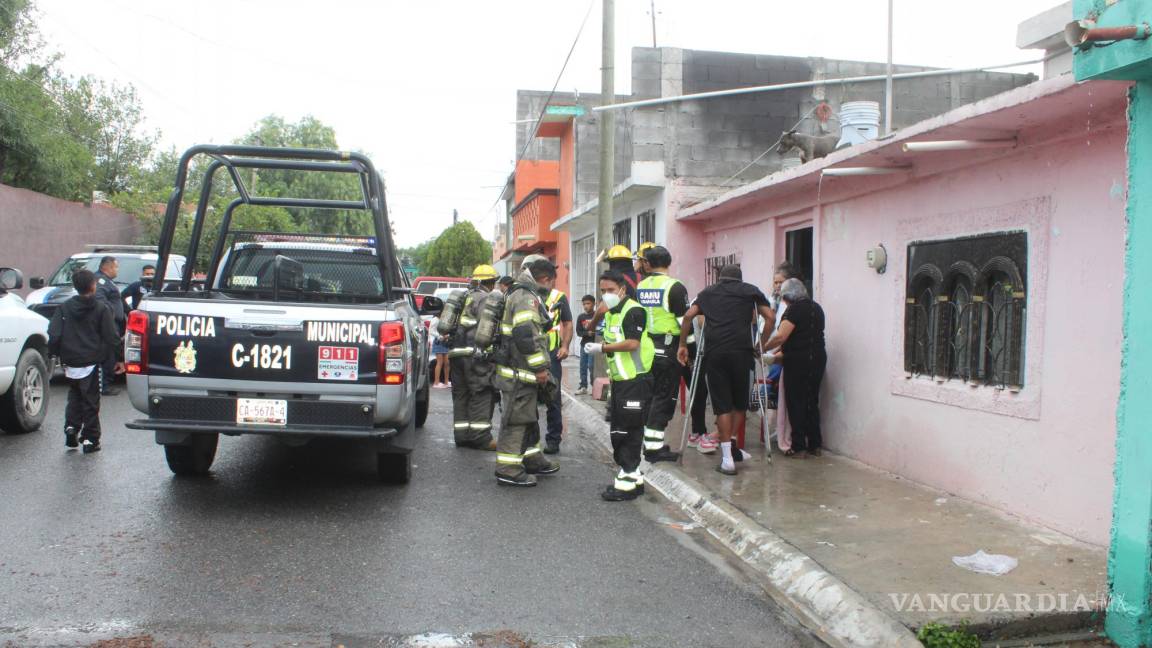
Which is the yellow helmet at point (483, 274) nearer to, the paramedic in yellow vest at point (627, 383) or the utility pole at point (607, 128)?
the paramedic in yellow vest at point (627, 383)

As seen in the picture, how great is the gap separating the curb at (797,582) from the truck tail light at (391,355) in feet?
7.75

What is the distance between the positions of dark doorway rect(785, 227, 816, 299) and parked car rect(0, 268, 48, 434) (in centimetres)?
791

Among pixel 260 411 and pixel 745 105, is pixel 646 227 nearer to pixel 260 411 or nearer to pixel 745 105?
pixel 745 105

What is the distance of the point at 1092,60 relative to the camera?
4.08 m

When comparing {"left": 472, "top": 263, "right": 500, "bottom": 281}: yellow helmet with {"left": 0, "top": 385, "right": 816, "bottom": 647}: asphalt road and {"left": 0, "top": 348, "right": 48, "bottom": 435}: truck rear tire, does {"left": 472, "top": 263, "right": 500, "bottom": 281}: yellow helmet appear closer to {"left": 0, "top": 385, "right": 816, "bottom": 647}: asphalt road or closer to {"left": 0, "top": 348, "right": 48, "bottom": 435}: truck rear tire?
{"left": 0, "top": 385, "right": 816, "bottom": 647}: asphalt road

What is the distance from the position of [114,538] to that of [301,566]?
1.30 metres

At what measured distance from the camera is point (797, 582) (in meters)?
4.90

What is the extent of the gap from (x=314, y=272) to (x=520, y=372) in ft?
7.17

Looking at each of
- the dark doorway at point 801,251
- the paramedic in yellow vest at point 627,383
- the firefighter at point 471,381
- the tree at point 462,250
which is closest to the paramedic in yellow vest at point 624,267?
the paramedic in yellow vest at point 627,383

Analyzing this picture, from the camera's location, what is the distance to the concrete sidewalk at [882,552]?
4199 millimetres

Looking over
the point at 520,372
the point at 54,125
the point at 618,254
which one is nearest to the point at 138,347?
the point at 520,372

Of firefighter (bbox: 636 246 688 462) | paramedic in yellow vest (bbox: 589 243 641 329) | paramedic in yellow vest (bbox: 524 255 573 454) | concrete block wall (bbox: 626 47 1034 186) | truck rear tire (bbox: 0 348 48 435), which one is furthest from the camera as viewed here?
concrete block wall (bbox: 626 47 1034 186)

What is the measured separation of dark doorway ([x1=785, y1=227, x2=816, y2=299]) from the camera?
10.5 metres

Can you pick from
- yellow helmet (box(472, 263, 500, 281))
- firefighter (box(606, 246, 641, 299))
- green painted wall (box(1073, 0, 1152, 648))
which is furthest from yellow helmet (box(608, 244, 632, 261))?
green painted wall (box(1073, 0, 1152, 648))
